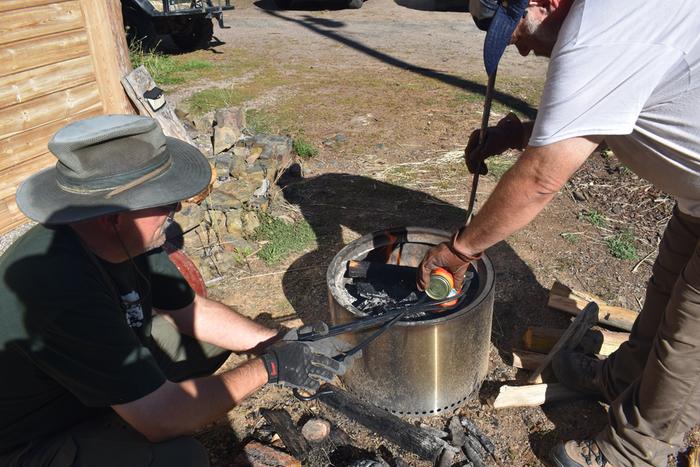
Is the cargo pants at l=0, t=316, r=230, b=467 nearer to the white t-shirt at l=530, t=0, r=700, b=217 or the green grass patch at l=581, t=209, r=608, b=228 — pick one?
the white t-shirt at l=530, t=0, r=700, b=217

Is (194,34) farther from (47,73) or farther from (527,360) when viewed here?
(527,360)

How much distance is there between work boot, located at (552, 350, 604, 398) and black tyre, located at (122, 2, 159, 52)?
30.6ft

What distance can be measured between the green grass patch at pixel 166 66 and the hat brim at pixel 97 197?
7.23 metres

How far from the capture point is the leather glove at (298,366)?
223 cm

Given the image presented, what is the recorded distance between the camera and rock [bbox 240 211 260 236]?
461cm

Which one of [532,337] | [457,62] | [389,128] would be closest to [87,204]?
[532,337]

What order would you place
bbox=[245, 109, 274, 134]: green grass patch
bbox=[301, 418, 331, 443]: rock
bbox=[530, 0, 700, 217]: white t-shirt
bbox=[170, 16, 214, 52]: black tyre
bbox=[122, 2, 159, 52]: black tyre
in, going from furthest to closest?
1. bbox=[170, 16, 214, 52]: black tyre
2. bbox=[122, 2, 159, 52]: black tyre
3. bbox=[245, 109, 274, 134]: green grass patch
4. bbox=[301, 418, 331, 443]: rock
5. bbox=[530, 0, 700, 217]: white t-shirt

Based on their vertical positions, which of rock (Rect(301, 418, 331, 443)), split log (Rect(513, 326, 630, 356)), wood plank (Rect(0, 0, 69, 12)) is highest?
wood plank (Rect(0, 0, 69, 12))

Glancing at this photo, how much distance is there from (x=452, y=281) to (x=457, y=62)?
8.04m

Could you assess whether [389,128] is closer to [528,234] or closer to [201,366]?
[528,234]

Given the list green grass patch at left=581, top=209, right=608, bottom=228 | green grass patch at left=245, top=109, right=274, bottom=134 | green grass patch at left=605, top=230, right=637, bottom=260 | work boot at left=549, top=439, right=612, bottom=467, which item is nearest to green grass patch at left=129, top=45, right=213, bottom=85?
green grass patch at left=245, top=109, right=274, bottom=134

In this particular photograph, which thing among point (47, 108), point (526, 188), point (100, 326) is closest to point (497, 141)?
point (526, 188)

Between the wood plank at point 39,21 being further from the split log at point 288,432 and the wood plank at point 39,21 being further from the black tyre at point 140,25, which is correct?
the black tyre at point 140,25

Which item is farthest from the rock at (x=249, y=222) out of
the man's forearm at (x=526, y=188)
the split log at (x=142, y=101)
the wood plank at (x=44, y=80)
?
the man's forearm at (x=526, y=188)
